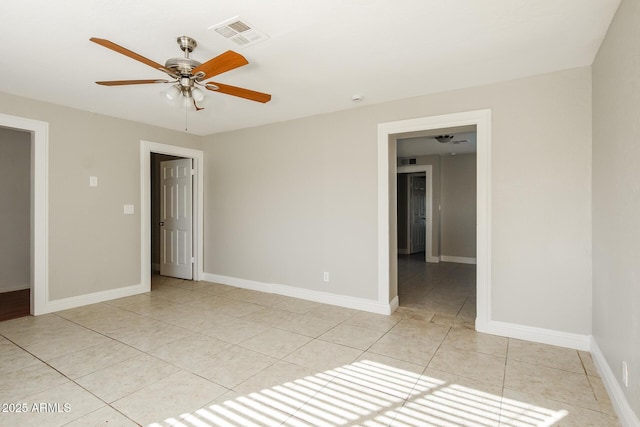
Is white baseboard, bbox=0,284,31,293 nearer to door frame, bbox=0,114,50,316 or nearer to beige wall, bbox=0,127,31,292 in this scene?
beige wall, bbox=0,127,31,292

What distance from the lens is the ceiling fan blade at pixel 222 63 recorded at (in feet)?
6.33

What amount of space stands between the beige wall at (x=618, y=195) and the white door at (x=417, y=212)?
5.77 meters

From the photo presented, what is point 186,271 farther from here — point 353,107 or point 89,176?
point 353,107

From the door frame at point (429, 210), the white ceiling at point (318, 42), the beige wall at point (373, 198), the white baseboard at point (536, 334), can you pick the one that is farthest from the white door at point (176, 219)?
the door frame at point (429, 210)

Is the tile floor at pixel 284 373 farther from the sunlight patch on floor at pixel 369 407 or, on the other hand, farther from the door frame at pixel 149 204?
the door frame at pixel 149 204

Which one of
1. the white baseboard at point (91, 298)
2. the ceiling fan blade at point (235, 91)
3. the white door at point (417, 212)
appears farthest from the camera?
the white door at point (417, 212)

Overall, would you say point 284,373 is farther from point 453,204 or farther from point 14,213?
point 453,204

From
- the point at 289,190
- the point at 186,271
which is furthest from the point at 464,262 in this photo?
the point at 186,271

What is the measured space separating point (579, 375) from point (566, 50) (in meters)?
2.37

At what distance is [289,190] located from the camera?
14.4 feet

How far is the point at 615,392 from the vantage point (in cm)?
196

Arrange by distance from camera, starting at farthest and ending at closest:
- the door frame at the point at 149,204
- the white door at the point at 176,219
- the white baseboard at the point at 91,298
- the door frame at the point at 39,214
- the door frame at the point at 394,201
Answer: the white door at the point at 176,219, the door frame at the point at 149,204, the white baseboard at the point at 91,298, the door frame at the point at 39,214, the door frame at the point at 394,201

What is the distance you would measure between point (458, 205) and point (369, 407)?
6.07 m

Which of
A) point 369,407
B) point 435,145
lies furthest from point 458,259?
point 369,407
